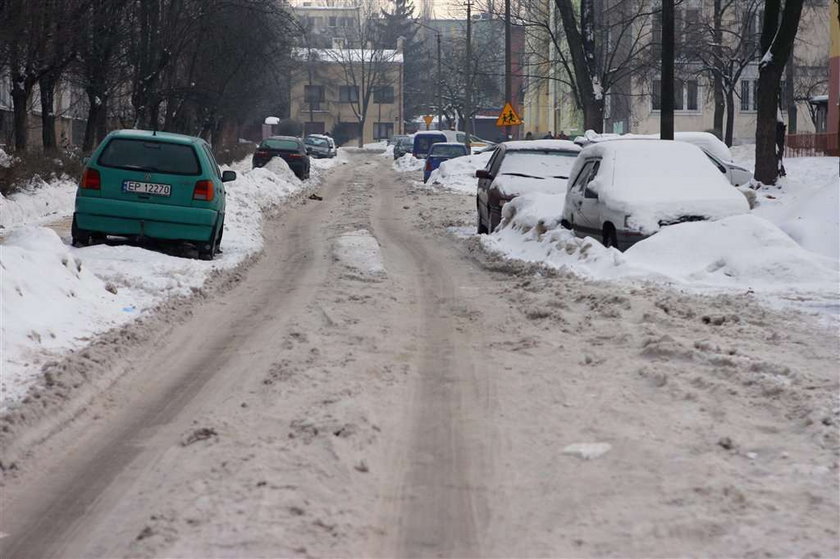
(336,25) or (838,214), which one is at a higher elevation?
(336,25)

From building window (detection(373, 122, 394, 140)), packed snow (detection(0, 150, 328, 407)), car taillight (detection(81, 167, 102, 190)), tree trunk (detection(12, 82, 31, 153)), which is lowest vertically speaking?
packed snow (detection(0, 150, 328, 407))

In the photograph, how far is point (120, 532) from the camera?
5047 mm

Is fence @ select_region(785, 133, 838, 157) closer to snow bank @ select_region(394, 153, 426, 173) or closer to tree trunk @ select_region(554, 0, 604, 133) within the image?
tree trunk @ select_region(554, 0, 604, 133)

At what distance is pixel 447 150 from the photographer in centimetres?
4756

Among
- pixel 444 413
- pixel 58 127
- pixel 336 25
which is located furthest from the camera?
pixel 336 25

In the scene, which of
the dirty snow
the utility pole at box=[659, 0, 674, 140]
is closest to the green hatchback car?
the dirty snow

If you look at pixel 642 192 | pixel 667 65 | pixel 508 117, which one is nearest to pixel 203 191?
pixel 642 192

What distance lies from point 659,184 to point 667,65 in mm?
8832

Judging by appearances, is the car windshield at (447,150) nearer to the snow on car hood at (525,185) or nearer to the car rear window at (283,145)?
the car rear window at (283,145)

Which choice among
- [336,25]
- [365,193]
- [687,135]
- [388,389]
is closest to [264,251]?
[388,389]

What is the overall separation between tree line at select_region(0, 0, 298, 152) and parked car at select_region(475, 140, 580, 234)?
9054mm

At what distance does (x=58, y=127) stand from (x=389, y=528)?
1941 inches

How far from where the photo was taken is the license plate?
47.1 ft

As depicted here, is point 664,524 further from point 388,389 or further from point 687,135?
point 687,135
